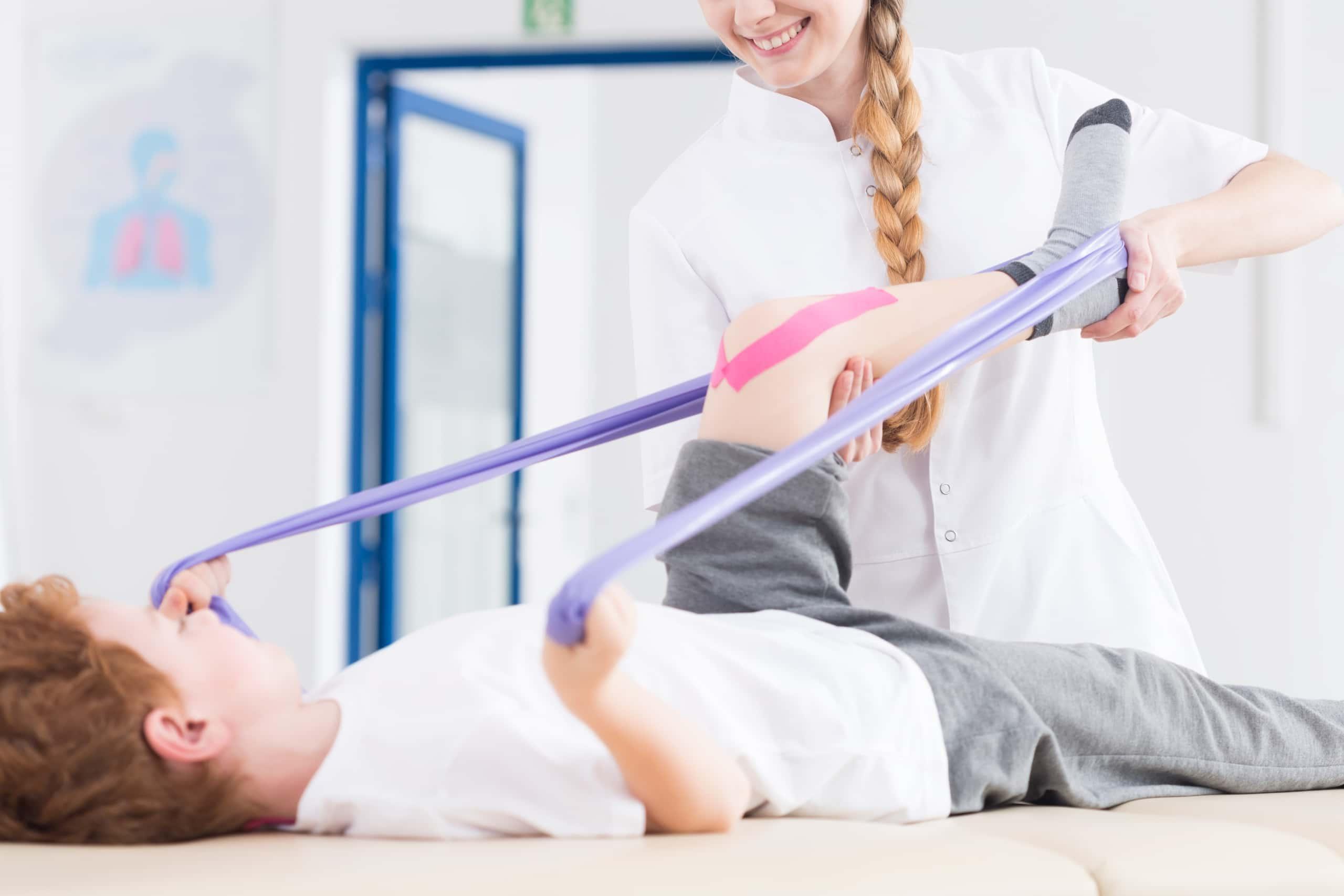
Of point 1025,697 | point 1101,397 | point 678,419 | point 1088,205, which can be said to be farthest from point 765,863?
point 1101,397

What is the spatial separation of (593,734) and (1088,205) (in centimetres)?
67

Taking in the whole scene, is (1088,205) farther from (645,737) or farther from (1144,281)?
(645,737)

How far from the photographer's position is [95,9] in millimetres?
4125

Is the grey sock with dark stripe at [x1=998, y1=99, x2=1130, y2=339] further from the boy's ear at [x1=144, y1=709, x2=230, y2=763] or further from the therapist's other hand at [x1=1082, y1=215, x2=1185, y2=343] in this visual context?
the boy's ear at [x1=144, y1=709, x2=230, y2=763]

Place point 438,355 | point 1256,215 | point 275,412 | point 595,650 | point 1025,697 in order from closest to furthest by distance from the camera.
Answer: point 595,650, point 1025,697, point 1256,215, point 275,412, point 438,355

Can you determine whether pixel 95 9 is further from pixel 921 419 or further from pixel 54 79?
pixel 921 419

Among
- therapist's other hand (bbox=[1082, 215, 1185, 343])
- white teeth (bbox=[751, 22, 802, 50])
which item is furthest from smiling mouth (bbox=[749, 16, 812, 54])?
therapist's other hand (bbox=[1082, 215, 1185, 343])

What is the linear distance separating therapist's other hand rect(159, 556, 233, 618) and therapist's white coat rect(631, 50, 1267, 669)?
0.49 m

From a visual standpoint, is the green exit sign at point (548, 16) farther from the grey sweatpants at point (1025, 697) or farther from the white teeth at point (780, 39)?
the grey sweatpants at point (1025, 697)

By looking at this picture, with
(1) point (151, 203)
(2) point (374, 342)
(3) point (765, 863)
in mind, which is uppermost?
(1) point (151, 203)

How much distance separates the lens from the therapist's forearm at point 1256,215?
124cm

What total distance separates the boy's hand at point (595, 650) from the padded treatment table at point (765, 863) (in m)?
0.11

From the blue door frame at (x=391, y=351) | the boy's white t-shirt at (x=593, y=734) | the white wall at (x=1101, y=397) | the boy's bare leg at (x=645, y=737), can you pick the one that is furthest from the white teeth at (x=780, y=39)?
the blue door frame at (x=391, y=351)

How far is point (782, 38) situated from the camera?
4.58ft
